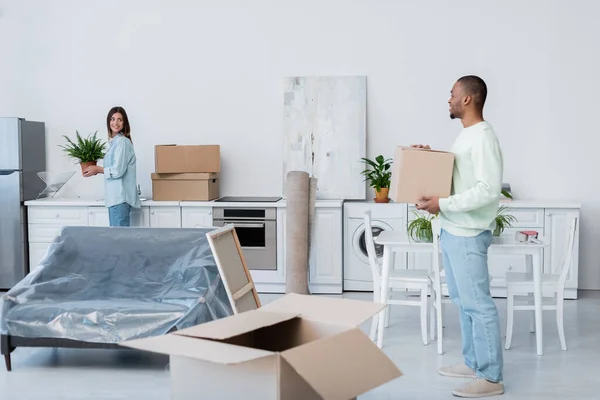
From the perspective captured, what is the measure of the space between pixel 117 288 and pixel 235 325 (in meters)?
2.74

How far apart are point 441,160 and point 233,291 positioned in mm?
1253

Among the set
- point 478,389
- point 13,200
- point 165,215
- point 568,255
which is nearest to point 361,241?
point 165,215

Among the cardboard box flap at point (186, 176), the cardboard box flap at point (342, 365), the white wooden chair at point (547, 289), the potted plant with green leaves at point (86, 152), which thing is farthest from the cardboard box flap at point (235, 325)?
the potted plant with green leaves at point (86, 152)

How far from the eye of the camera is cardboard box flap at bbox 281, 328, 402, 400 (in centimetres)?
162

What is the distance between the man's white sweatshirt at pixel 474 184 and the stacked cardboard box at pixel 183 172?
3172 millimetres

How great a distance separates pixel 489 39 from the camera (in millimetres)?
6418

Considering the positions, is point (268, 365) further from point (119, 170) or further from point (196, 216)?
point (196, 216)

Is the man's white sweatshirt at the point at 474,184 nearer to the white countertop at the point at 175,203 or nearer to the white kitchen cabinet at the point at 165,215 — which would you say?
the white countertop at the point at 175,203

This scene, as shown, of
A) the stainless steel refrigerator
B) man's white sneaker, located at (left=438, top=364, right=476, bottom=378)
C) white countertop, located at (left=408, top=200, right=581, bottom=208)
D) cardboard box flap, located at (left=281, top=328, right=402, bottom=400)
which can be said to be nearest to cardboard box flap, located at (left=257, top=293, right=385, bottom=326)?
cardboard box flap, located at (left=281, top=328, right=402, bottom=400)

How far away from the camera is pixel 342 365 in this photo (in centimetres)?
170

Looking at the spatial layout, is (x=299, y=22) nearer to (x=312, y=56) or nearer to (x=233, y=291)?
(x=312, y=56)

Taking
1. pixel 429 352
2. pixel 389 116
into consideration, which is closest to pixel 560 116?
pixel 389 116

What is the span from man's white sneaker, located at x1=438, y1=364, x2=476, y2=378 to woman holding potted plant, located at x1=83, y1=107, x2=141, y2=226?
→ 3.07 meters

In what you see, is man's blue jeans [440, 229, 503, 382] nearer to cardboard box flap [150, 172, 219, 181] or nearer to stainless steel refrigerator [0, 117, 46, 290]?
cardboard box flap [150, 172, 219, 181]
